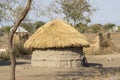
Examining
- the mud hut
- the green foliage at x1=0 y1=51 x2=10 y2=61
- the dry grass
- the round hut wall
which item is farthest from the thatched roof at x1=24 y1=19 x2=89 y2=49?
the dry grass

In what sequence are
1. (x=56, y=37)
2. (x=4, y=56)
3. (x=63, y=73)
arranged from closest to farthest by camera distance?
(x=63, y=73) → (x=56, y=37) → (x=4, y=56)

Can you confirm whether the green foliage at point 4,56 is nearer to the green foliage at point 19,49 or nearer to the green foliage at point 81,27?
the green foliage at point 19,49

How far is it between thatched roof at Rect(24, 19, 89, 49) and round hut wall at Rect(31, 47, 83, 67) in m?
0.37

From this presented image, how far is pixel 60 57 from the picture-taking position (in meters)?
19.7

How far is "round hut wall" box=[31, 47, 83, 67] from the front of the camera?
1969 cm

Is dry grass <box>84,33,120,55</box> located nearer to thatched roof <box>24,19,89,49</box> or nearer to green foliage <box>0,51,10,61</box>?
green foliage <box>0,51,10,61</box>

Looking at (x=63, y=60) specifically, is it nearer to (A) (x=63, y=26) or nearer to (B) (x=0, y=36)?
(A) (x=63, y=26)

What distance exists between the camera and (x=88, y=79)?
548 inches

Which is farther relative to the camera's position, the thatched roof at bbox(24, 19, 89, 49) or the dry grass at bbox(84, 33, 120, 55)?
the dry grass at bbox(84, 33, 120, 55)

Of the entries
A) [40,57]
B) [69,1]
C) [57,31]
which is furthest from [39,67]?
[69,1]

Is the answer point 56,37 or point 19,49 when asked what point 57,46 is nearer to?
point 56,37

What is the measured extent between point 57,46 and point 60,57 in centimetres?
59

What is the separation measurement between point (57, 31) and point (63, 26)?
1.53 ft

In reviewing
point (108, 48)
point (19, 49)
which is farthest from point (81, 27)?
point (19, 49)
